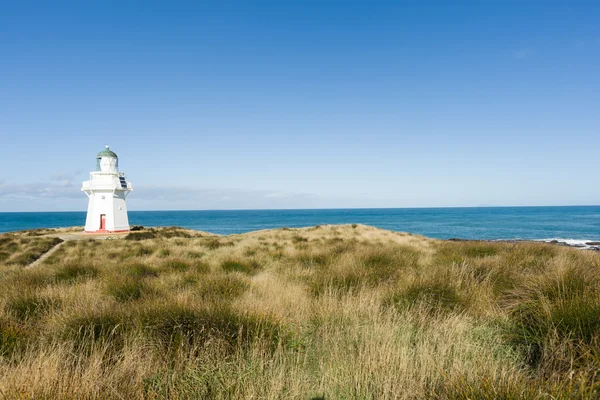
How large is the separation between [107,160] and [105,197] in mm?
4541

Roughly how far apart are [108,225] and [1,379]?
42421 millimetres

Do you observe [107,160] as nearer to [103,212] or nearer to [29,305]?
[103,212]

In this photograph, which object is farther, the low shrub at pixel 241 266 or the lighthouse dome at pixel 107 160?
the lighthouse dome at pixel 107 160

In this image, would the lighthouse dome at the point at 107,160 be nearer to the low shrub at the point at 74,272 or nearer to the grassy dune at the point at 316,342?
the low shrub at the point at 74,272

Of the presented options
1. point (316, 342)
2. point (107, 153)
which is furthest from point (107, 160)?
point (316, 342)

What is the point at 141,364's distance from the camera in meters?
3.48

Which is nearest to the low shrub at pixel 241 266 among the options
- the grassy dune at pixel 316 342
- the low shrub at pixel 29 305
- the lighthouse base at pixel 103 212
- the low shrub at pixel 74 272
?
the grassy dune at pixel 316 342

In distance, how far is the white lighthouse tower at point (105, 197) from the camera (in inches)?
1604

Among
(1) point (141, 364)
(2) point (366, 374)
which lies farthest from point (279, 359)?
(1) point (141, 364)

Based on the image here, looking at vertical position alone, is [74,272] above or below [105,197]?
below

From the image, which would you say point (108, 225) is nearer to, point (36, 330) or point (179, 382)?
point (36, 330)

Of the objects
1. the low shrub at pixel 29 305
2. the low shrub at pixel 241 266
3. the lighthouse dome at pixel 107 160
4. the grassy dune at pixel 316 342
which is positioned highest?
the lighthouse dome at pixel 107 160

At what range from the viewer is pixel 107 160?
41.8 meters

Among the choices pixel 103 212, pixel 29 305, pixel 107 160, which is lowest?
pixel 29 305
